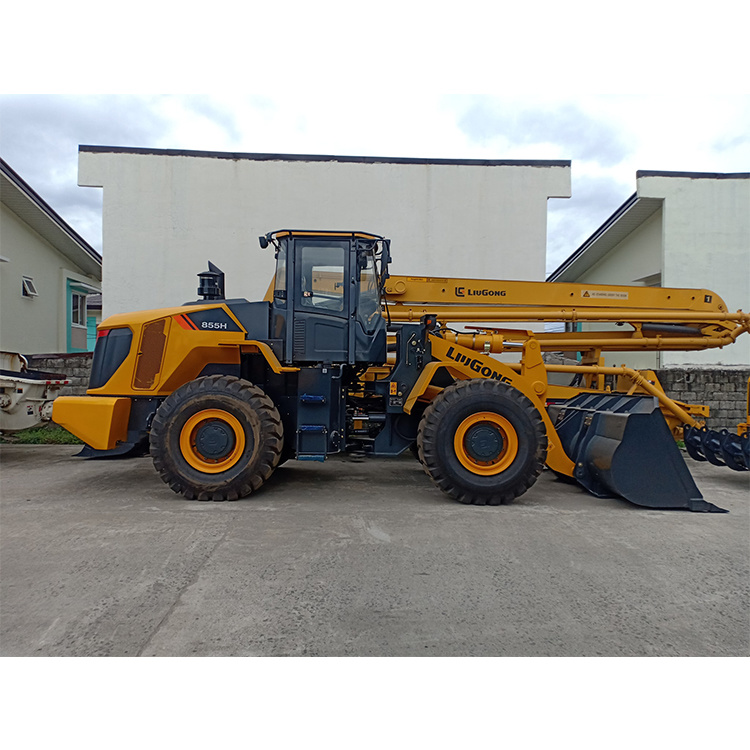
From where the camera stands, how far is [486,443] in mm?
5594

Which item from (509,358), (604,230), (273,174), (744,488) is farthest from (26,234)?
(744,488)

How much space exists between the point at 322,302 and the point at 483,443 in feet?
7.66

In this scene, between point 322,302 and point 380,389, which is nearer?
point 322,302

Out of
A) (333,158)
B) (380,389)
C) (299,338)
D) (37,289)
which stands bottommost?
(380,389)

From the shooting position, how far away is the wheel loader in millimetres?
5570

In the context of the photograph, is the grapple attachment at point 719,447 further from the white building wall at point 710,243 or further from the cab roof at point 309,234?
the cab roof at point 309,234

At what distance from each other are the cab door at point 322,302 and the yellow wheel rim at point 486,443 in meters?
1.54

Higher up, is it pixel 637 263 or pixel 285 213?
pixel 285 213

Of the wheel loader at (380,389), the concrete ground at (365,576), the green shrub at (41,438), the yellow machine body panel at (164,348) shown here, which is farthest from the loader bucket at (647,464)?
the green shrub at (41,438)

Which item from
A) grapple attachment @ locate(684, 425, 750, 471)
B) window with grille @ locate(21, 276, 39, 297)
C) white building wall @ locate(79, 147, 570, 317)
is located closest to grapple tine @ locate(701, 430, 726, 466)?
grapple attachment @ locate(684, 425, 750, 471)

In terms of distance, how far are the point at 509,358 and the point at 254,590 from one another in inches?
333

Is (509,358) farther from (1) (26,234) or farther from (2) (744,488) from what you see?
(1) (26,234)

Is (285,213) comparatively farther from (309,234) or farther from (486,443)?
(486,443)

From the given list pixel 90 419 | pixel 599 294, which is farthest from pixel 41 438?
pixel 599 294
